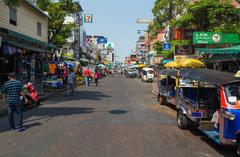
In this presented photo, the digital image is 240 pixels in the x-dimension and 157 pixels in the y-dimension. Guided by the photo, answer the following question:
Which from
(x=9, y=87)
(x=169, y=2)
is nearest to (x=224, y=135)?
(x=9, y=87)

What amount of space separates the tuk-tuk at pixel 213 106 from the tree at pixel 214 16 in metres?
13.6

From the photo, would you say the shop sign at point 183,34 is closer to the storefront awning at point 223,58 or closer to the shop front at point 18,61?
the storefront awning at point 223,58

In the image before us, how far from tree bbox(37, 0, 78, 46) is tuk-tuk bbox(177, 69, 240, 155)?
25.9 m

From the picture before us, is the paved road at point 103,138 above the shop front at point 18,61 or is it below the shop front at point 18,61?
below

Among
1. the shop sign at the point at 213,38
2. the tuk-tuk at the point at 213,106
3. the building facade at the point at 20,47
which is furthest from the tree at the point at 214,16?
the tuk-tuk at the point at 213,106

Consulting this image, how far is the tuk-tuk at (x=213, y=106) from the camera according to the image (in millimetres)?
6852

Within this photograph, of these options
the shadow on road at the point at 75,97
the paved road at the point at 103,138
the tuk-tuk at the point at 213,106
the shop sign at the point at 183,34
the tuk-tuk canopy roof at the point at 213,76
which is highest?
the shop sign at the point at 183,34

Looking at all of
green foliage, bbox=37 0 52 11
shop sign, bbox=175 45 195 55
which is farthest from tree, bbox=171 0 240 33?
green foliage, bbox=37 0 52 11

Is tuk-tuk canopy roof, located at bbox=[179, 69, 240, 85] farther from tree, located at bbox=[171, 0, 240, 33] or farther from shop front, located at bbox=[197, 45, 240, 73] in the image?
tree, located at bbox=[171, 0, 240, 33]

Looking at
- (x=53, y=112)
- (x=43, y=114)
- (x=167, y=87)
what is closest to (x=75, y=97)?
(x=53, y=112)

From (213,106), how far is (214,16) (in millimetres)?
15421

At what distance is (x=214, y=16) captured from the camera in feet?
76.4

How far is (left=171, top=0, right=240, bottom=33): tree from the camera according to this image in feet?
75.5

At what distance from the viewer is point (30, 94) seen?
50.1 feet
